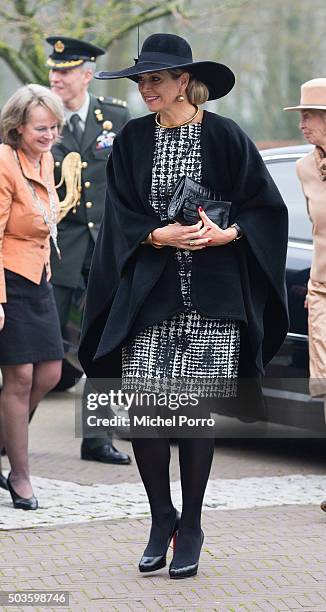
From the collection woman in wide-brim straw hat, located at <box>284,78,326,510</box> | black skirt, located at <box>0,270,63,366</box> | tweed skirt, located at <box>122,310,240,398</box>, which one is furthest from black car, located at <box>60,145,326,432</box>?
tweed skirt, located at <box>122,310,240,398</box>

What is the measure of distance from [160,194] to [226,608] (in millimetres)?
1469

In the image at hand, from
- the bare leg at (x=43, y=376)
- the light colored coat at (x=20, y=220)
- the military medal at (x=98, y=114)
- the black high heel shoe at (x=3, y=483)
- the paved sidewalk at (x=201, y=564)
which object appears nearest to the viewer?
the paved sidewalk at (x=201, y=564)

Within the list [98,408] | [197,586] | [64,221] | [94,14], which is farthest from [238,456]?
[94,14]

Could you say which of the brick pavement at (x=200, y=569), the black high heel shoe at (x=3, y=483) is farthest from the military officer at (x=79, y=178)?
the brick pavement at (x=200, y=569)

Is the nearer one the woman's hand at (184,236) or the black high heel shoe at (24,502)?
the woman's hand at (184,236)

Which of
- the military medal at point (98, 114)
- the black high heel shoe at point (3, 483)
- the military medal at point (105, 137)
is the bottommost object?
the black high heel shoe at point (3, 483)

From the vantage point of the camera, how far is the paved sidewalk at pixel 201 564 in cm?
478

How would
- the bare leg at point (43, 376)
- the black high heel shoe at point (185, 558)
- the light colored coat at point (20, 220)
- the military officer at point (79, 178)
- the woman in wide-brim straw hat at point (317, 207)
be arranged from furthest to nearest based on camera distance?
the military officer at point (79, 178) < the bare leg at point (43, 376) < the woman in wide-brim straw hat at point (317, 207) < the light colored coat at point (20, 220) < the black high heel shoe at point (185, 558)

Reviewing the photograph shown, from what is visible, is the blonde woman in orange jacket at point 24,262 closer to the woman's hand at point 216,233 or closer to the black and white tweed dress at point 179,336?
the black and white tweed dress at point 179,336

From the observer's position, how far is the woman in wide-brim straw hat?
21.0 ft

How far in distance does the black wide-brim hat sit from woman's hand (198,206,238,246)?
499 millimetres

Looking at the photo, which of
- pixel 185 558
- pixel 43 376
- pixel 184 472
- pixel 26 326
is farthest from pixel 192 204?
pixel 43 376

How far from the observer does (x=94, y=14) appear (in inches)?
563

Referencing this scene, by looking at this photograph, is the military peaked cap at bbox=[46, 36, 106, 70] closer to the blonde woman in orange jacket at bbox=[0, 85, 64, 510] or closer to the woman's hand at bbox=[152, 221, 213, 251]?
the blonde woman in orange jacket at bbox=[0, 85, 64, 510]
